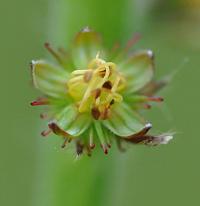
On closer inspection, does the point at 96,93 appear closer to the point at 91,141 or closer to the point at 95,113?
the point at 95,113

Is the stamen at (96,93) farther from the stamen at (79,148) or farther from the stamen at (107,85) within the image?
the stamen at (79,148)

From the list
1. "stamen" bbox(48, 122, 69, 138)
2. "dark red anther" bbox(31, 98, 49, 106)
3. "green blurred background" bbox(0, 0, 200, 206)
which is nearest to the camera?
"stamen" bbox(48, 122, 69, 138)

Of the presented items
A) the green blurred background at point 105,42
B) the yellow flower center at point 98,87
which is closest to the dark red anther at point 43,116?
the yellow flower center at point 98,87

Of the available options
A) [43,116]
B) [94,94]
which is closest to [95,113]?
[94,94]

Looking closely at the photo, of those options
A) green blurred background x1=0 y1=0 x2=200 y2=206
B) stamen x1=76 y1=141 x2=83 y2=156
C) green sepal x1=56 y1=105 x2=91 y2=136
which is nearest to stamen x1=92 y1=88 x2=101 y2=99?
green sepal x1=56 y1=105 x2=91 y2=136

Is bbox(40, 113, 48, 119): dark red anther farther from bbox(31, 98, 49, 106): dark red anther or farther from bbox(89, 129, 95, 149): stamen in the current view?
bbox(89, 129, 95, 149): stamen

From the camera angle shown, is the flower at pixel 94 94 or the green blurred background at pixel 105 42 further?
the green blurred background at pixel 105 42

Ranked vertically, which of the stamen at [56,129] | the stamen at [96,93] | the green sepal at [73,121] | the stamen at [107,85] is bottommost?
the stamen at [56,129]
